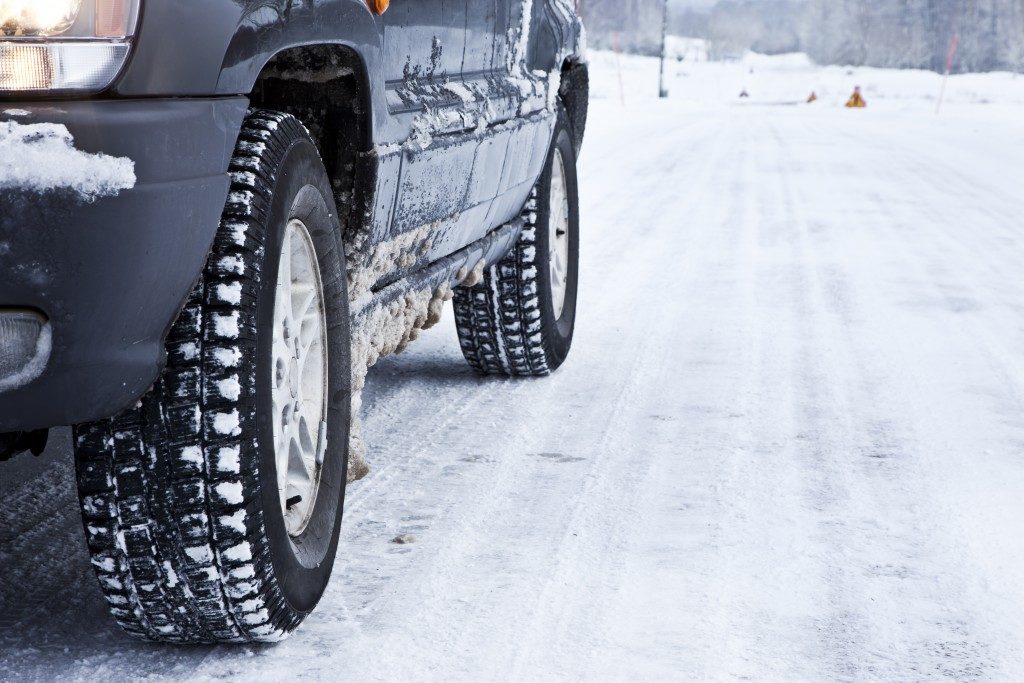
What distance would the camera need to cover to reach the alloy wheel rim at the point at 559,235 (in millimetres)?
4277

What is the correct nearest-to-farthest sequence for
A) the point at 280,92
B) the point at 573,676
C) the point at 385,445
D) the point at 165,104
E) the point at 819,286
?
the point at 165,104 → the point at 573,676 → the point at 280,92 → the point at 385,445 → the point at 819,286

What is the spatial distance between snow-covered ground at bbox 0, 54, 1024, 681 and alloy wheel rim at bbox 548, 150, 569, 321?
0.27 metres

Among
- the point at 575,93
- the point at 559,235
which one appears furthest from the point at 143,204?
the point at 575,93

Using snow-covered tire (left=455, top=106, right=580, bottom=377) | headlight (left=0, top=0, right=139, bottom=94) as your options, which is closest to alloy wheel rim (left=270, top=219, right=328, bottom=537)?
headlight (left=0, top=0, right=139, bottom=94)

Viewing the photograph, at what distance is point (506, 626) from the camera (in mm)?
2160

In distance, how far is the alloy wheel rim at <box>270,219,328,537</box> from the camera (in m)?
2.05

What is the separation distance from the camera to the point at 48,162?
59.6 inches

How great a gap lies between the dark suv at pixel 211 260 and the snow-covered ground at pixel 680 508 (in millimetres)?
233

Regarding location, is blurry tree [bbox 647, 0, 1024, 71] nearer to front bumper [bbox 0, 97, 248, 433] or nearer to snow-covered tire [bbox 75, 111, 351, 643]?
snow-covered tire [bbox 75, 111, 351, 643]

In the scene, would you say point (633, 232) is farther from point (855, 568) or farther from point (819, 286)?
point (855, 568)

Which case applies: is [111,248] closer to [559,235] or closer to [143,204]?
[143,204]

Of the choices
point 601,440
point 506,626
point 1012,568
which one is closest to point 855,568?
point 1012,568

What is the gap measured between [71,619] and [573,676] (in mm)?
894

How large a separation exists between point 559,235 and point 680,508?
1811 mm
